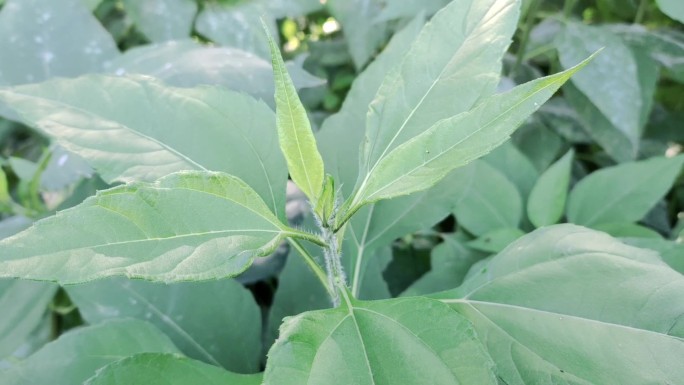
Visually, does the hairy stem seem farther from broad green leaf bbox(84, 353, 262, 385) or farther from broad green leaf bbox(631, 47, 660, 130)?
broad green leaf bbox(631, 47, 660, 130)

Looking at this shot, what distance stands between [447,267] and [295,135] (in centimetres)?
38

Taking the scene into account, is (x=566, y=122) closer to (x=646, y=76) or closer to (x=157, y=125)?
(x=646, y=76)

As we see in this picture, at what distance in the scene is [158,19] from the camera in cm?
115

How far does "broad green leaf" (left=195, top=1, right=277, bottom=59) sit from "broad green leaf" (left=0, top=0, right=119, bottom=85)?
0.21 m

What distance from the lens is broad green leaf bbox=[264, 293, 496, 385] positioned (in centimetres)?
44

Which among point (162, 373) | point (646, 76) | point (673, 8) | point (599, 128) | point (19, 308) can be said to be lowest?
point (19, 308)

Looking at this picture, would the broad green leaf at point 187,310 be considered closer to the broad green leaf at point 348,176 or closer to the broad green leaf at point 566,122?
the broad green leaf at point 348,176

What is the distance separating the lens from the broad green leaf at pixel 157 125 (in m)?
0.60

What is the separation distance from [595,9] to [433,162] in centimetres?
108

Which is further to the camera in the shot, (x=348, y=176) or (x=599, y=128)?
(x=599, y=128)

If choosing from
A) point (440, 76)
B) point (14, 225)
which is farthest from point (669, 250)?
point (14, 225)

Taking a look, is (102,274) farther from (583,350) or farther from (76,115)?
(583,350)

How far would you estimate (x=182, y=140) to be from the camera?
613 mm

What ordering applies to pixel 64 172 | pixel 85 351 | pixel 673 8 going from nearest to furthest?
pixel 85 351, pixel 673 8, pixel 64 172
